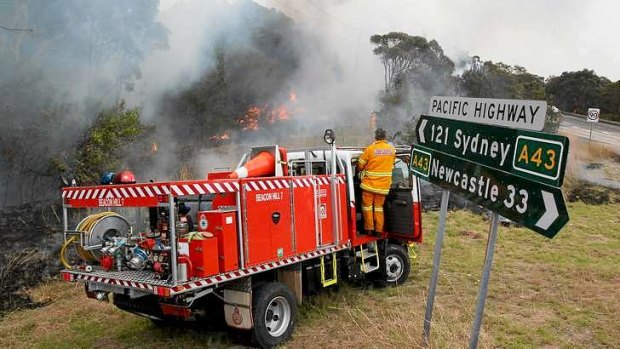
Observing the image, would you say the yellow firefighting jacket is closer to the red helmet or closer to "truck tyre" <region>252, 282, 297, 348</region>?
"truck tyre" <region>252, 282, 297, 348</region>

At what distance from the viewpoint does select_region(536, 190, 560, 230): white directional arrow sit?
233cm

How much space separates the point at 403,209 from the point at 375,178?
2.44 ft

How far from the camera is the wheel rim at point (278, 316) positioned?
5132mm

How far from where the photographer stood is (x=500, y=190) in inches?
110

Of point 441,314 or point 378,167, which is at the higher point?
point 378,167

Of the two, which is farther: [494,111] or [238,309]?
[238,309]

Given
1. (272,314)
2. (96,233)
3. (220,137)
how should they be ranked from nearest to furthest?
(96,233)
(272,314)
(220,137)

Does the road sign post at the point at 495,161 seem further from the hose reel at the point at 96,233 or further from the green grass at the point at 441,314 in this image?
the hose reel at the point at 96,233

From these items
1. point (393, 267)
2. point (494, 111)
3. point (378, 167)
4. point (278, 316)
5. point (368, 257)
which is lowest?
point (393, 267)

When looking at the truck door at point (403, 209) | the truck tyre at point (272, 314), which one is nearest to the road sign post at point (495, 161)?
the truck tyre at point (272, 314)

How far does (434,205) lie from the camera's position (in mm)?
14461

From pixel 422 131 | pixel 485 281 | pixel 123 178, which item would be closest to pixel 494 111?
pixel 422 131

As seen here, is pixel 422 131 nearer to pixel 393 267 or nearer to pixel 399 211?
pixel 399 211

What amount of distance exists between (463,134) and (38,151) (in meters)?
9.58
